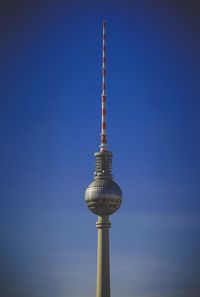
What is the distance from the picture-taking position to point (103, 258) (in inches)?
4279

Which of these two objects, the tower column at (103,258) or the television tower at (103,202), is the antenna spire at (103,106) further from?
the tower column at (103,258)

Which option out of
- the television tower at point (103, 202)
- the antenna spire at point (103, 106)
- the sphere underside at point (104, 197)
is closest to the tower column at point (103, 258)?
the television tower at point (103, 202)

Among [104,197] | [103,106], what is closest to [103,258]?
[104,197]

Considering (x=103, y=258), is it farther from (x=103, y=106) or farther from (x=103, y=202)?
(x=103, y=106)

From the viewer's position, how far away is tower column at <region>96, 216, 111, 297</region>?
106750 mm

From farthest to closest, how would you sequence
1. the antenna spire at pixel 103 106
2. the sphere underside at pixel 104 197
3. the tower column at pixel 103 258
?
the antenna spire at pixel 103 106
the tower column at pixel 103 258
the sphere underside at pixel 104 197

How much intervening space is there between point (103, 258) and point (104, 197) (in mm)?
8694

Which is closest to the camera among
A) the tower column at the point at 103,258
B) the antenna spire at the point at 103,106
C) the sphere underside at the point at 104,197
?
the sphere underside at the point at 104,197

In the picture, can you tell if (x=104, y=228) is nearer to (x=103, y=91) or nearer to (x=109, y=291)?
(x=109, y=291)

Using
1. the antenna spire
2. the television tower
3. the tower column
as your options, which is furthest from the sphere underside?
the antenna spire

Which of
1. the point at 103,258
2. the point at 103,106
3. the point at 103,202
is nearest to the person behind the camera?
the point at 103,202

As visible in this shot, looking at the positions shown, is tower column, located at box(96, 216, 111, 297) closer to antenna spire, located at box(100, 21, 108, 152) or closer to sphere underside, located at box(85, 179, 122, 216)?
sphere underside, located at box(85, 179, 122, 216)

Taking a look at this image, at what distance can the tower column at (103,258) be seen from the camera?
10675 centimetres

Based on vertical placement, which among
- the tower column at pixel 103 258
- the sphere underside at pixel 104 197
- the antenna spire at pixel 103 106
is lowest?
the tower column at pixel 103 258
